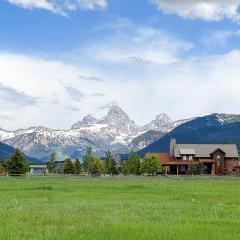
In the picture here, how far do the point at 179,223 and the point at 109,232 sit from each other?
4456 mm

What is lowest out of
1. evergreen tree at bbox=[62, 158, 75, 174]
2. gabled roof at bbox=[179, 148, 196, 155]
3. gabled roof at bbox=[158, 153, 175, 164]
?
evergreen tree at bbox=[62, 158, 75, 174]

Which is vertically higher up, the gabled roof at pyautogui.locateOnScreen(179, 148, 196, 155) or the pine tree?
the gabled roof at pyautogui.locateOnScreen(179, 148, 196, 155)

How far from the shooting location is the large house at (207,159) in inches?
6865

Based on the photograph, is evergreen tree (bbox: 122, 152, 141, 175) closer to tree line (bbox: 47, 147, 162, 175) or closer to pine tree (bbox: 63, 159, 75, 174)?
tree line (bbox: 47, 147, 162, 175)

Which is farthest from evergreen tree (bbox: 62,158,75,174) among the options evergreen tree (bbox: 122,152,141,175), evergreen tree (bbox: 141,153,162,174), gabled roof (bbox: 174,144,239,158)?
gabled roof (bbox: 174,144,239,158)

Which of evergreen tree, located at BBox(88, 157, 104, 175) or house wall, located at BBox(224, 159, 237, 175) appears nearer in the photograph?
house wall, located at BBox(224, 159, 237, 175)

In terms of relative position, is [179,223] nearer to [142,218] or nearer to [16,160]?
[142,218]

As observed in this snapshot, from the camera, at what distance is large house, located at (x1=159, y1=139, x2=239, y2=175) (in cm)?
17438

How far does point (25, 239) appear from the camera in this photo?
58.0 feet

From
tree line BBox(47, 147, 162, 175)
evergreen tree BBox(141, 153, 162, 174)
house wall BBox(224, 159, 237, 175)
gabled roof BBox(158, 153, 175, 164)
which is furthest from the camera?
house wall BBox(224, 159, 237, 175)

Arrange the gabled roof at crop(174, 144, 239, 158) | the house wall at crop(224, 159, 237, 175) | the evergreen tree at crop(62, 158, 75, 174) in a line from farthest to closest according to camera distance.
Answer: the evergreen tree at crop(62, 158, 75, 174) < the gabled roof at crop(174, 144, 239, 158) < the house wall at crop(224, 159, 237, 175)

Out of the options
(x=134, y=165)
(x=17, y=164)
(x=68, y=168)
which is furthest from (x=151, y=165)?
(x=17, y=164)

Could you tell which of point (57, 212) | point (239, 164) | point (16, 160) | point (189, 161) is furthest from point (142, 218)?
point (239, 164)

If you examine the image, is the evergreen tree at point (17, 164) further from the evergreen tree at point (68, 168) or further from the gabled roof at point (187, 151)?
the gabled roof at point (187, 151)
